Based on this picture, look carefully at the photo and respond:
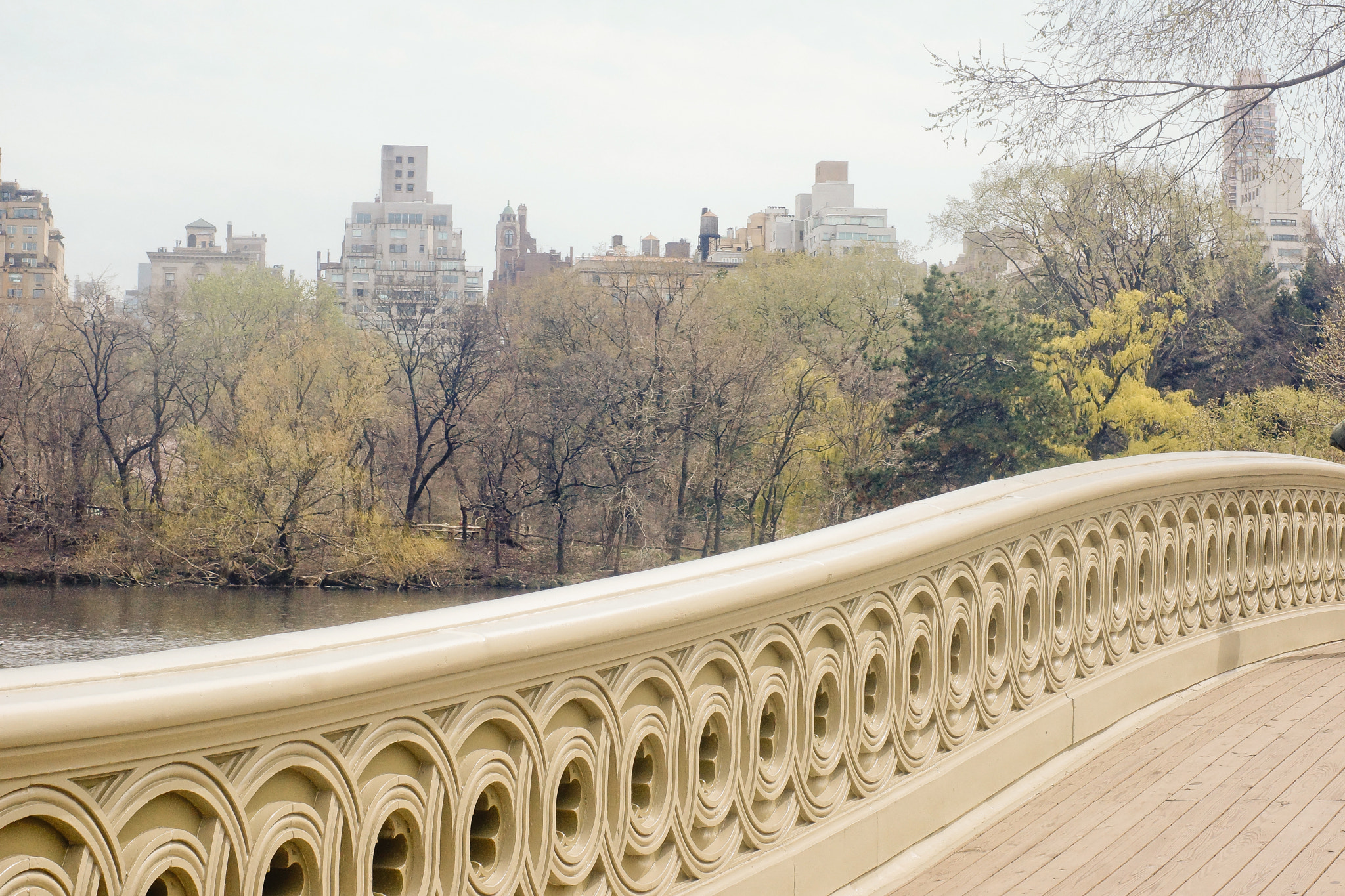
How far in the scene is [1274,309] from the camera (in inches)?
1688

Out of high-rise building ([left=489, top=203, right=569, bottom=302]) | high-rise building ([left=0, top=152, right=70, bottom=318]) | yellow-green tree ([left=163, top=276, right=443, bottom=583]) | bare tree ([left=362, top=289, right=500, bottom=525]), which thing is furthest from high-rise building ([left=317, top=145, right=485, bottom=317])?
yellow-green tree ([left=163, top=276, right=443, bottom=583])

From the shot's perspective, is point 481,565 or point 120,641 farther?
point 481,565

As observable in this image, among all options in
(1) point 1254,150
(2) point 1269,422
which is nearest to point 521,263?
(2) point 1269,422

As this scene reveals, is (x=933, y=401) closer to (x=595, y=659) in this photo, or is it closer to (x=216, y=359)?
(x=216, y=359)

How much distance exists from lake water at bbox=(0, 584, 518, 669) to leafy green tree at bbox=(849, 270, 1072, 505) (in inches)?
594

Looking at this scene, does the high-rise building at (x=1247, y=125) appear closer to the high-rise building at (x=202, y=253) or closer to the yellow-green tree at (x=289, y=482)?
the yellow-green tree at (x=289, y=482)

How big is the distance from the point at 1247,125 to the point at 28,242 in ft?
434

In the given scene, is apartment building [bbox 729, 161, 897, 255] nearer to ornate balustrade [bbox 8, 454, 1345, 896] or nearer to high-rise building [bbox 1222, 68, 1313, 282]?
high-rise building [bbox 1222, 68, 1313, 282]

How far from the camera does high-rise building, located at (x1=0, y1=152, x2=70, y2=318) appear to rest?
356 feet

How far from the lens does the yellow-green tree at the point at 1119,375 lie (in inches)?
1535

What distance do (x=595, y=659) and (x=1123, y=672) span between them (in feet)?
10.5

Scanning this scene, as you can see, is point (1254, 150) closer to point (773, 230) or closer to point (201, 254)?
point (773, 230)

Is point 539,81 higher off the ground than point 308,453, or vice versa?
point 539,81

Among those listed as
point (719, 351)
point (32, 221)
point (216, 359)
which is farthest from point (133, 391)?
point (32, 221)
